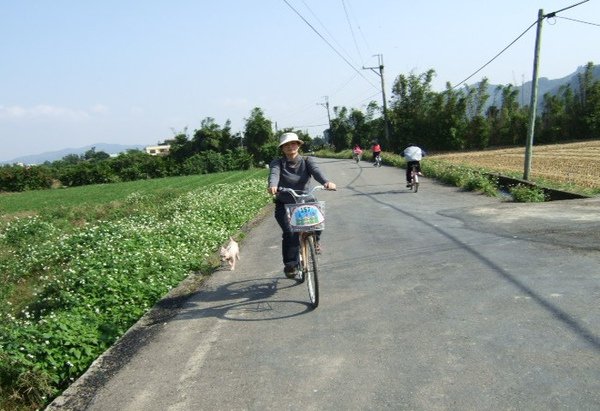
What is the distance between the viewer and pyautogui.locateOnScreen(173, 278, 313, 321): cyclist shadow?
5.14 meters

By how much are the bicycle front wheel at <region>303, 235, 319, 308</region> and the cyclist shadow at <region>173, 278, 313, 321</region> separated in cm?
12

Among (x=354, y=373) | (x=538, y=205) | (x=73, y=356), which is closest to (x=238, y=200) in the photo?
(x=538, y=205)

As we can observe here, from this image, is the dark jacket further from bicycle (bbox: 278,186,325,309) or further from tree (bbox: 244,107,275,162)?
tree (bbox: 244,107,275,162)

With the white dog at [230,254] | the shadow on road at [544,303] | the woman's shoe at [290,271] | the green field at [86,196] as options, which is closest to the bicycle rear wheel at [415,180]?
the shadow on road at [544,303]

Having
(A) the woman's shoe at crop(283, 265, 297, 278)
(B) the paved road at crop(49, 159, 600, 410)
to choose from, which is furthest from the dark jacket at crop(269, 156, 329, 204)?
(B) the paved road at crop(49, 159, 600, 410)

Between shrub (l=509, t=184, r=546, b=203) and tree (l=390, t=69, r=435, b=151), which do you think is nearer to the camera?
shrub (l=509, t=184, r=546, b=203)

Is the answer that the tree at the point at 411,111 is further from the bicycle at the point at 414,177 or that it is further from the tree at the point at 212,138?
the bicycle at the point at 414,177

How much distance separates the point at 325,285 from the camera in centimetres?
596

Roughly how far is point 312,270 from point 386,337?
1.28m

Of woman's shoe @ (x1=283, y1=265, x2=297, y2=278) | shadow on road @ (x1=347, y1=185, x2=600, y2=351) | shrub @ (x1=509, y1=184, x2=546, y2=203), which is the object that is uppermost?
woman's shoe @ (x1=283, y1=265, x2=297, y2=278)

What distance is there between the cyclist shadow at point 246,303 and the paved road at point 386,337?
0.03 metres

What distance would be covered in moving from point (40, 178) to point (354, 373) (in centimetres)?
5304

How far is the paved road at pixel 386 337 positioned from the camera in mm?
3324

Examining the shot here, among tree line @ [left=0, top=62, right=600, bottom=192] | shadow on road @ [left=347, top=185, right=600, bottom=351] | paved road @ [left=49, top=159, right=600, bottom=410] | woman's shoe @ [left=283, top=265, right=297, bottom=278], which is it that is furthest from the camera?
tree line @ [left=0, top=62, right=600, bottom=192]
